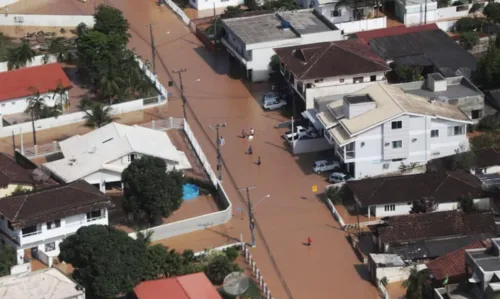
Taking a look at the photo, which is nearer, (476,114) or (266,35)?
(476,114)

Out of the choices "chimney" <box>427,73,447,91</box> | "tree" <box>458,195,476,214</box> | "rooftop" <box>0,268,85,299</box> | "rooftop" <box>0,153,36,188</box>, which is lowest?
"tree" <box>458,195,476,214</box>

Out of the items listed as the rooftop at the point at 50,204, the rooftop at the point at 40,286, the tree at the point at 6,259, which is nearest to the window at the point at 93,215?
the rooftop at the point at 50,204

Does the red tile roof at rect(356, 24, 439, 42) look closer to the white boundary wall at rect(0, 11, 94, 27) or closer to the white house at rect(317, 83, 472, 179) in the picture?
the white house at rect(317, 83, 472, 179)

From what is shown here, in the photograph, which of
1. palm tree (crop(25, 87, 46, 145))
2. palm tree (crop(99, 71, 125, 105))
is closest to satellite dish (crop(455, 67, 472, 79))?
palm tree (crop(99, 71, 125, 105))

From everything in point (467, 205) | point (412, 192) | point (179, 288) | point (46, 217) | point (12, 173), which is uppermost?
point (46, 217)

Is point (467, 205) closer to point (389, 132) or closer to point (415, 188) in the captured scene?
point (415, 188)

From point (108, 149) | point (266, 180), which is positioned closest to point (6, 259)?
point (108, 149)
